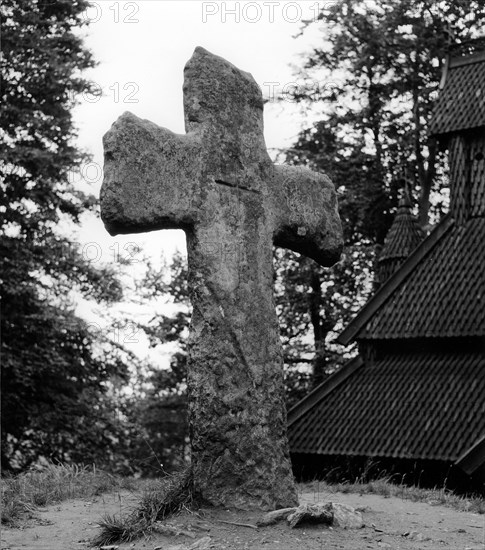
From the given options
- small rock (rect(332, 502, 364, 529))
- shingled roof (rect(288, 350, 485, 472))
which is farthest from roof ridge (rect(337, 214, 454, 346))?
small rock (rect(332, 502, 364, 529))

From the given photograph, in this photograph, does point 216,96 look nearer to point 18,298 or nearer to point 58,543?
point 58,543

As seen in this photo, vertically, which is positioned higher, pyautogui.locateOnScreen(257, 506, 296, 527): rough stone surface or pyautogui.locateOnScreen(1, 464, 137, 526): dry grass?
pyautogui.locateOnScreen(257, 506, 296, 527): rough stone surface

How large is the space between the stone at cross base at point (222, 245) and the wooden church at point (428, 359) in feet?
29.5

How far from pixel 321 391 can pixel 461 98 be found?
654 centimetres

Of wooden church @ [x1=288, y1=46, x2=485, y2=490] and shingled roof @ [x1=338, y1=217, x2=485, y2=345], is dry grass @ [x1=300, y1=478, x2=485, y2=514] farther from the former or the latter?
shingled roof @ [x1=338, y1=217, x2=485, y2=345]

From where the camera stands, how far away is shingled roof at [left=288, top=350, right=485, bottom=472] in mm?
15723

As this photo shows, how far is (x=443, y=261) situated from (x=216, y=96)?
11604 mm

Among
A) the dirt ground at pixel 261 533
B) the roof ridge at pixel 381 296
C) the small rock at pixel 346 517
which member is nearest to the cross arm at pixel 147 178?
the dirt ground at pixel 261 533

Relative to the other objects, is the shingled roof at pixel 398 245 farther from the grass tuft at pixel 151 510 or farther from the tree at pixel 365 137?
the grass tuft at pixel 151 510

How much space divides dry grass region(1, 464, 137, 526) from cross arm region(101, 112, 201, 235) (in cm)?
260

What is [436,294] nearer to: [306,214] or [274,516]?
[306,214]

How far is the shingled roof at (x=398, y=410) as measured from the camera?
15723mm

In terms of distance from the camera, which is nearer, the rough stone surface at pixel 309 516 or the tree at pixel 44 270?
the rough stone surface at pixel 309 516

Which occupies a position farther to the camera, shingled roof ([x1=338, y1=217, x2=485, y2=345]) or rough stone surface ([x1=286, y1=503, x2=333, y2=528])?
shingled roof ([x1=338, y1=217, x2=485, y2=345])
